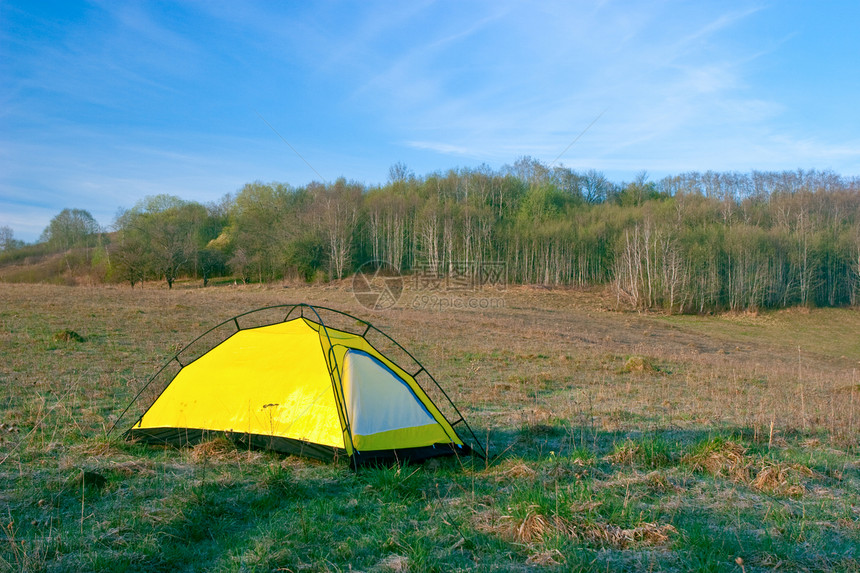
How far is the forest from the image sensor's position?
173 feet

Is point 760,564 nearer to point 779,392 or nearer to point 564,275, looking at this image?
point 779,392

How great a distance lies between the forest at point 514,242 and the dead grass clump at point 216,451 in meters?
49.8

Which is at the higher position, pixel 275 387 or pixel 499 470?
pixel 275 387

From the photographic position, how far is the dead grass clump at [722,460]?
6.04 metres

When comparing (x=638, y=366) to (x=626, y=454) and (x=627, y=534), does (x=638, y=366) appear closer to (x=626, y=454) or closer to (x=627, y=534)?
(x=626, y=454)

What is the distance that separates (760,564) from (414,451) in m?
4.01

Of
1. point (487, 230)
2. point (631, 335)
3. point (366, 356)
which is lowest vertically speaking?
point (631, 335)

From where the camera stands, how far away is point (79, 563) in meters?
3.92

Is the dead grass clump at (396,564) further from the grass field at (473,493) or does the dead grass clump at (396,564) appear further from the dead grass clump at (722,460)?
the dead grass clump at (722,460)

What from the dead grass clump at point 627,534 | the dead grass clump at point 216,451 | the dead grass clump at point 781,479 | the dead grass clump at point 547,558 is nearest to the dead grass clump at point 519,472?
the dead grass clump at point 627,534

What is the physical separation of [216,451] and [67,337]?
11.2 meters

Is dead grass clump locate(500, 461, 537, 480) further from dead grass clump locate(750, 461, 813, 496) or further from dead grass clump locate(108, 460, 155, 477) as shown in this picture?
dead grass clump locate(108, 460, 155, 477)

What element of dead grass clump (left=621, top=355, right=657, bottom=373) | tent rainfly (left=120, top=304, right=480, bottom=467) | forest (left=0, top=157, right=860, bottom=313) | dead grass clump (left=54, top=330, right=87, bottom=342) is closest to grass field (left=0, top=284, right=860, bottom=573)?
tent rainfly (left=120, top=304, right=480, bottom=467)

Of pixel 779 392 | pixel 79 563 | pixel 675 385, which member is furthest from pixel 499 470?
pixel 779 392
